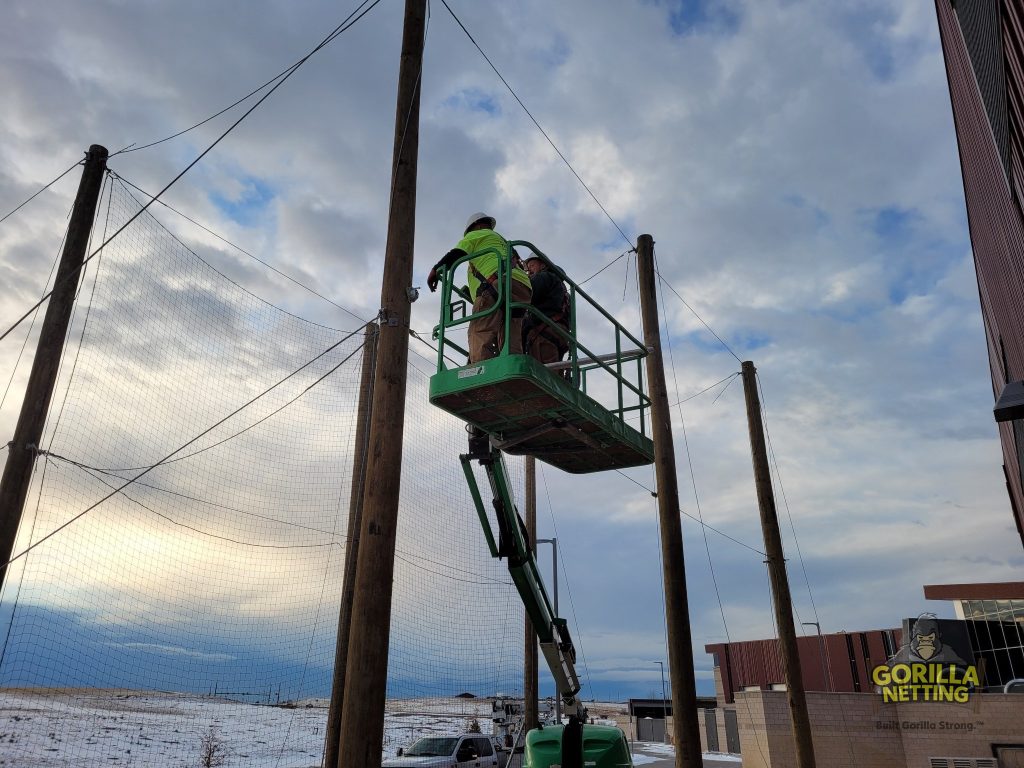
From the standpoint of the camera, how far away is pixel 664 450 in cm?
1050

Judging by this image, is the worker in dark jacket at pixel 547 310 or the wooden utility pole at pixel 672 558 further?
the wooden utility pole at pixel 672 558

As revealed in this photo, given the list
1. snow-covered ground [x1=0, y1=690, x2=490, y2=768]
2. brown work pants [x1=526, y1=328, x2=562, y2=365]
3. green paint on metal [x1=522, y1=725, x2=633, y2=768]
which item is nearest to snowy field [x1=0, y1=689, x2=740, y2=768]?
snow-covered ground [x1=0, y1=690, x2=490, y2=768]

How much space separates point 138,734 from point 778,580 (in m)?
35.9

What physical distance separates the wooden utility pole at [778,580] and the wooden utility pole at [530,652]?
214 inches

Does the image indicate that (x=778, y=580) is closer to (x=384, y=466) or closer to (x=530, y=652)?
(x=530, y=652)

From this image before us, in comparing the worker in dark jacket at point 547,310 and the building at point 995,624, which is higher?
the worker in dark jacket at point 547,310

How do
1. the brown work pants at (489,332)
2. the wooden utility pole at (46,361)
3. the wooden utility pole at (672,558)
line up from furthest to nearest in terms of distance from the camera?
the wooden utility pole at (672,558), the wooden utility pole at (46,361), the brown work pants at (489,332)

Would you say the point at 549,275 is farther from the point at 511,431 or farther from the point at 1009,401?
the point at 1009,401

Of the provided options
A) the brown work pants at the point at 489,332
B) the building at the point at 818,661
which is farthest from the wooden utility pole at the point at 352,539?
the building at the point at 818,661

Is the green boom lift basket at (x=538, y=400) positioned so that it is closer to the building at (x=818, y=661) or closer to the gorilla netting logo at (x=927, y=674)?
the gorilla netting logo at (x=927, y=674)

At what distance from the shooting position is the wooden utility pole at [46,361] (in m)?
7.96

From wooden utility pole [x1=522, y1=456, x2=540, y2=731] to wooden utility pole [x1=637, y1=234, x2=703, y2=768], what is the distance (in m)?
4.47

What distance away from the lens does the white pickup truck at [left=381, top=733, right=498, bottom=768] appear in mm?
15836

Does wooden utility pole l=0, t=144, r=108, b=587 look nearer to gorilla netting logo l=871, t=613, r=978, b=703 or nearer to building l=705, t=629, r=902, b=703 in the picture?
gorilla netting logo l=871, t=613, r=978, b=703
